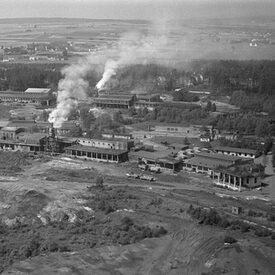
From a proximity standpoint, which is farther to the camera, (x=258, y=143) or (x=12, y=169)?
(x=258, y=143)

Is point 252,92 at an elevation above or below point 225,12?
below

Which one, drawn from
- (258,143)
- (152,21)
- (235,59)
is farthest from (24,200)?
(152,21)

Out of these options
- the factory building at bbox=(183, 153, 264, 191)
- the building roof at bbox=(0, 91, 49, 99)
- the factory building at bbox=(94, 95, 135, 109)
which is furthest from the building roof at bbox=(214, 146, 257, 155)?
the building roof at bbox=(0, 91, 49, 99)

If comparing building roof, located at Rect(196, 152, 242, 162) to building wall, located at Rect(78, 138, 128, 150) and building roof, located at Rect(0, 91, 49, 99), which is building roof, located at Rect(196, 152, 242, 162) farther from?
building roof, located at Rect(0, 91, 49, 99)

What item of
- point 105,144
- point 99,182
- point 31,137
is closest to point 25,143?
point 31,137

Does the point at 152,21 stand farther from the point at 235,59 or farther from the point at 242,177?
the point at 242,177

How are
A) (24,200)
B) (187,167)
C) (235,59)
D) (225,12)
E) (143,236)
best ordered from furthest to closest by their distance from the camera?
(225,12) → (235,59) → (187,167) → (24,200) → (143,236)

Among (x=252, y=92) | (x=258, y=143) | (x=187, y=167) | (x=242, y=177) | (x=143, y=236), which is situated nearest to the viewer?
(x=143, y=236)
